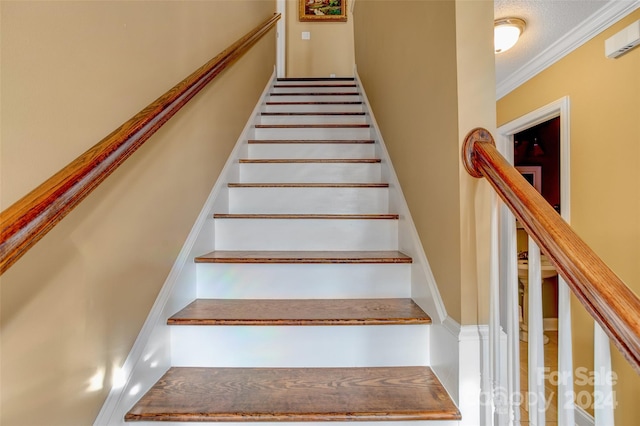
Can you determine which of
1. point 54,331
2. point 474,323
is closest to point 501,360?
point 474,323

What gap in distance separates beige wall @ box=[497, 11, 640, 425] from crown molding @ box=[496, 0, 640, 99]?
41mm

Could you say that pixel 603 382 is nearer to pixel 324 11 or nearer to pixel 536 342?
pixel 536 342

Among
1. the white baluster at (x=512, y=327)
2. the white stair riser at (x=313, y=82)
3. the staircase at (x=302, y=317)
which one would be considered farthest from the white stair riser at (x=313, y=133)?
the white baluster at (x=512, y=327)

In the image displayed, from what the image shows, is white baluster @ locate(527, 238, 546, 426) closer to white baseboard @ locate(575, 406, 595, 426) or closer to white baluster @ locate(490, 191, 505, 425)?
white baluster @ locate(490, 191, 505, 425)

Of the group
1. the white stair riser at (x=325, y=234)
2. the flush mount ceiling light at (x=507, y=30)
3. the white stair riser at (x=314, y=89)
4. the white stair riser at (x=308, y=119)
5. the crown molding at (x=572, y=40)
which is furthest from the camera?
the white stair riser at (x=314, y=89)

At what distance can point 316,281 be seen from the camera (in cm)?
138

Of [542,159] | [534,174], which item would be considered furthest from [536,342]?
[542,159]

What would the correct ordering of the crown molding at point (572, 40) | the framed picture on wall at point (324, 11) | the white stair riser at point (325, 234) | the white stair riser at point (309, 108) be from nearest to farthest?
1. the white stair riser at point (325, 234)
2. the crown molding at point (572, 40)
3. the white stair riser at point (309, 108)
4. the framed picture on wall at point (324, 11)

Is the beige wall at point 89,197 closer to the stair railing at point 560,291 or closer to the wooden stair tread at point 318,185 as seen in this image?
the wooden stair tread at point 318,185

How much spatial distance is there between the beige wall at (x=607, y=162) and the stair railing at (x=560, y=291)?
1510 millimetres

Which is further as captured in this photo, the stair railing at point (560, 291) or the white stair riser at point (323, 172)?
the white stair riser at point (323, 172)

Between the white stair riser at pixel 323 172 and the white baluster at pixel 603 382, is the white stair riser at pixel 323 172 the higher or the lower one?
the higher one

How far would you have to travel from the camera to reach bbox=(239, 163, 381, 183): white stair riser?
2.00 m

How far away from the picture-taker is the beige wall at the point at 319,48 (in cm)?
477
